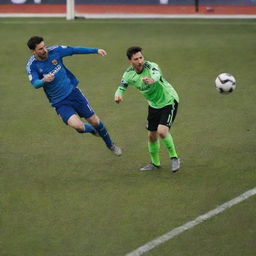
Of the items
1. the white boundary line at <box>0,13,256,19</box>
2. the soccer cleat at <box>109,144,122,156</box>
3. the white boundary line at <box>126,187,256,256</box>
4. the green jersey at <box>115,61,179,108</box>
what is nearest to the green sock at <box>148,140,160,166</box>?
the green jersey at <box>115,61,179,108</box>

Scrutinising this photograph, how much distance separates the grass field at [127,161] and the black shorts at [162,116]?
2.68ft

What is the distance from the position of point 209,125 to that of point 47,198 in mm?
4732

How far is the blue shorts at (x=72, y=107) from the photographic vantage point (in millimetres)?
12375

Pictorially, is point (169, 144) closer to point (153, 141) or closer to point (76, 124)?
point (153, 141)

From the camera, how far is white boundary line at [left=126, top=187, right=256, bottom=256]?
907cm

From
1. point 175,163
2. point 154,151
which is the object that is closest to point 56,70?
point 154,151

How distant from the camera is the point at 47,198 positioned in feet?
35.9

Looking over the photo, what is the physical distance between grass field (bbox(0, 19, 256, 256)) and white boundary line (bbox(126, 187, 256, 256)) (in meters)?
0.10

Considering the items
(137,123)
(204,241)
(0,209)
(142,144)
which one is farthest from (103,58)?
(204,241)

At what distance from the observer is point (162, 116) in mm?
11703

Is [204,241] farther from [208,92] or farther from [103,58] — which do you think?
[103,58]

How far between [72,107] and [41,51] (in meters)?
1.11

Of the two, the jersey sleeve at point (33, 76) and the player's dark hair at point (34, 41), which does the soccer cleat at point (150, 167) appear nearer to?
the jersey sleeve at point (33, 76)

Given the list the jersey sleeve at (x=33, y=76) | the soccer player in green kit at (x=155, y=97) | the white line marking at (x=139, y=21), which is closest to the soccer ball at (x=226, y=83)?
the soccer player in green kit at (x=155, y=97)
